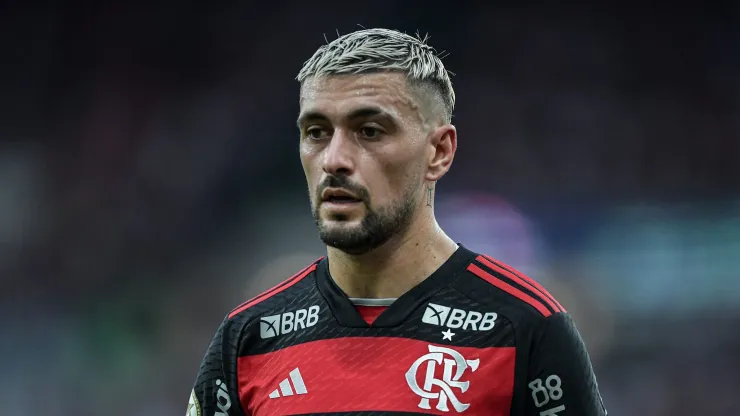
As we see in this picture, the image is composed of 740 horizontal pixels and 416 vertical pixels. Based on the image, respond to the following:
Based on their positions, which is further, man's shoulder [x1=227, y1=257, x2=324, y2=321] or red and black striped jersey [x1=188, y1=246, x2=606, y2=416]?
man's shoulder [x1=227, y1=257, x2=324, y2=321]

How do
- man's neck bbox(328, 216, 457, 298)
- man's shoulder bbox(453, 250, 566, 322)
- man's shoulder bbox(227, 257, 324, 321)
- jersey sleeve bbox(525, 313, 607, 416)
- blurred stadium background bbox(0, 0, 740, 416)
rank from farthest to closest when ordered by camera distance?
blurred stadium background bbox(0, 0, 740, 416), man's shoulder bbox(227, 257, 324, 321), man's neck bbox(328, 216, 457, 298), man's shoulder bbox(453, 250, 566, 322), jersey sleeve bbox(525, 313, 607, 416)

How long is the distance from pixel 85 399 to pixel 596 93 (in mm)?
5216

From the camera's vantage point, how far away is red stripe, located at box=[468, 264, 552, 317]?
237cm

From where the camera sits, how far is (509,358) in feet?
7.53

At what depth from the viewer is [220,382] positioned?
259 centimetres

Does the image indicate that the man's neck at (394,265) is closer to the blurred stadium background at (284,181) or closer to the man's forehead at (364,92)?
the man's forehead at (364,92)

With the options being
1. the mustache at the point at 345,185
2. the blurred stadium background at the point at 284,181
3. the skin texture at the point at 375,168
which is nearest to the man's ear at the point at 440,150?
the skin texture at the point at 375,168

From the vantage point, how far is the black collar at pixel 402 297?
2455 mm

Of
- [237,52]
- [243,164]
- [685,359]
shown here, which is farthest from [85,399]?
[685,359]

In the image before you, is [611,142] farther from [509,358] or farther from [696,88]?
[509,358]

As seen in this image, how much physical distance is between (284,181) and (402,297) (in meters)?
5.20

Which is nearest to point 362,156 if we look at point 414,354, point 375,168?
point 375,168

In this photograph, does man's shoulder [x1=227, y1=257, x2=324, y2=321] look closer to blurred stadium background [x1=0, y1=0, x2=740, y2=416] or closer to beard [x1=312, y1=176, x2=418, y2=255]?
beard [x1=312, y1=176, x2=418, y2=255]

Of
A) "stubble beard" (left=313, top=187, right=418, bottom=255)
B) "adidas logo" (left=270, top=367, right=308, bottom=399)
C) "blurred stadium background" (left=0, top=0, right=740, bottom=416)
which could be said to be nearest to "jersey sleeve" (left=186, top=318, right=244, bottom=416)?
"adidas logo" (left=270, top=367, right=308, bottom=399)
